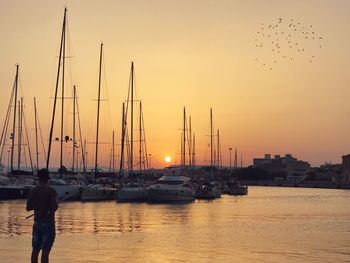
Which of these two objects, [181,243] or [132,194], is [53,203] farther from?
[132,194]

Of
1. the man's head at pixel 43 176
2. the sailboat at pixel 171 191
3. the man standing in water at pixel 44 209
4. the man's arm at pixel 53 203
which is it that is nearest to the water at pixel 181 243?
the man standing in water at pixel 44 209

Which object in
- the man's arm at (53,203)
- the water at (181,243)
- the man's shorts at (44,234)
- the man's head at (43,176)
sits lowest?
the water at (181,243)

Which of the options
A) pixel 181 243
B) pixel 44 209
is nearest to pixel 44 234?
pixel 44 209

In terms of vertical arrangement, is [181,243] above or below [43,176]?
below

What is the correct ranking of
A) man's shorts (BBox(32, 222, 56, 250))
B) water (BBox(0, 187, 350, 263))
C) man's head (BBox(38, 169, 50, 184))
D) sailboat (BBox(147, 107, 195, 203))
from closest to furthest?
1. man's head (BBox(38, 169, 50, 184))
2. man's shorts (BBox(32, 222, 56, 250))
3. water (BBox(0, 187, 350, 263))
4. sailboat (BBox(147, 107, 195, 203))

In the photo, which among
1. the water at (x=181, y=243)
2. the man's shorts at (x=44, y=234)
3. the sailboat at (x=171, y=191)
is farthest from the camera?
the sailboat at (x=171, y=191)

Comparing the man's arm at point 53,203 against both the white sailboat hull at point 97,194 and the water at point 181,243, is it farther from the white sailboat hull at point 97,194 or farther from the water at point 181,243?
the white sailboat hull at point 97,194

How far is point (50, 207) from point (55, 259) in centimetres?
479

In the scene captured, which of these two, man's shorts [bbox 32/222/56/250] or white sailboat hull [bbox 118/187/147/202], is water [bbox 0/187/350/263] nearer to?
man's shorts [bbox 32/222/56/250]

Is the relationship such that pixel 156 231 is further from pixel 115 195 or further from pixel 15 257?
pixel 115 195

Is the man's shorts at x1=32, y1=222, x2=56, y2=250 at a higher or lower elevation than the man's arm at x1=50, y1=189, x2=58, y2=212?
lower

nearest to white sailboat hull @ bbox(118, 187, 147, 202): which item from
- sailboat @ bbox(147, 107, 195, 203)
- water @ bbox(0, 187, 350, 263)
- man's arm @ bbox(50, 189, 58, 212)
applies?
sailboat @ bbox(147, 107, 195, 203)

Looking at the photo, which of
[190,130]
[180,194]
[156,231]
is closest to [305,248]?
[156,231]

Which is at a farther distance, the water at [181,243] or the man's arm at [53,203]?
the water at [181,243]
